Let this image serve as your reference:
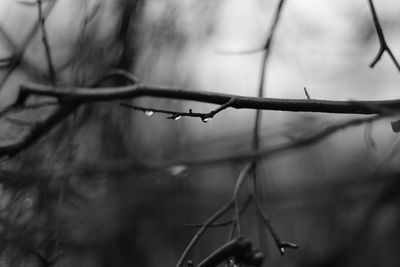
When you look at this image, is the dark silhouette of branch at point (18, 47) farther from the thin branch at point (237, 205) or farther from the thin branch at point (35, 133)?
the thin branch at point (237, 205)

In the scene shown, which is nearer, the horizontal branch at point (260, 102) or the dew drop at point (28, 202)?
the horizontal branch at point (260, 102)

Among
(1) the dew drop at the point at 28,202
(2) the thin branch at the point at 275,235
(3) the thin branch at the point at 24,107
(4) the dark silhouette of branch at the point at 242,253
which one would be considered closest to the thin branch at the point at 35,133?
(3) the thin branch at the point at 24,107

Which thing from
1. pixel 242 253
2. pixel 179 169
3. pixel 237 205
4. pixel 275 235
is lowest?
pixel 179 169

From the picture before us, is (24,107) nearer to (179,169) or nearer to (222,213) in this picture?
(222,213)

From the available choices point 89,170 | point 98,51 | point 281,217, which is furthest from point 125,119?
point 281,217

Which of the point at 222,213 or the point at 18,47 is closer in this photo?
the point at 222,213

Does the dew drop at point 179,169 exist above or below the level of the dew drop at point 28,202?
below

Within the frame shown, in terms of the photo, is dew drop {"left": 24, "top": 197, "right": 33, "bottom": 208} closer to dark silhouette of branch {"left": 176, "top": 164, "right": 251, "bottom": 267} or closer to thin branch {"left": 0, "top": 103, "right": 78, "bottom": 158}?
thin branch {"left": 0, "top": 103, "right": 78, "bottom": 158}

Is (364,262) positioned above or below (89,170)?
below

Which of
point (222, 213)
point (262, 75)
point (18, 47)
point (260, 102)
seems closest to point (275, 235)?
point (222, 213)

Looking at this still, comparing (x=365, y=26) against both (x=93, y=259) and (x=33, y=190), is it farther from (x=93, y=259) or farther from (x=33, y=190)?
(x=33, y=190)

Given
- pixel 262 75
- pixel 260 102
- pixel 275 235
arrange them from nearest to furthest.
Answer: pixel 260 102, pixel 275 235, pixel 262 75
